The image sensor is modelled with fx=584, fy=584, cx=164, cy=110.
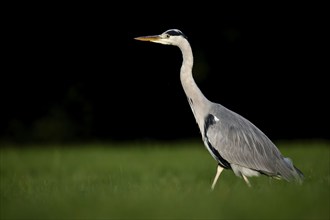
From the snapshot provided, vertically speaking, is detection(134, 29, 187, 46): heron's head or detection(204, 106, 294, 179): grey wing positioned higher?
detection(134, 29, 187, 46): heron's head

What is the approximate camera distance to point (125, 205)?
15.5 feet

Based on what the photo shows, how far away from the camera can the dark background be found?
20.5 metres

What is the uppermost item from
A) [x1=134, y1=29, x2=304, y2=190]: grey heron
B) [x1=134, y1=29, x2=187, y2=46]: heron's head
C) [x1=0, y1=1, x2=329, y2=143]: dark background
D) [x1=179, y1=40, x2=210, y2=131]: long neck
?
[x1=134, y1=29, x2=187, y2=46]: heron's head

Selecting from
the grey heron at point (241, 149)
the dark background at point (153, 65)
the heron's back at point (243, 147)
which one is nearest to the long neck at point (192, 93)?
the grey heron at point (241, 149)

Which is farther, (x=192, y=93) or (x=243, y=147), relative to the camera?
(x=192, y=93)

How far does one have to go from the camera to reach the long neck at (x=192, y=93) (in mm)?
7566

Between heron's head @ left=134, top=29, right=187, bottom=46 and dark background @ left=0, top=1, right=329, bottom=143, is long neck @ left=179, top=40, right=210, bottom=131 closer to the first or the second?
heron's head @ left=134, top=29, right=187, bottom=46

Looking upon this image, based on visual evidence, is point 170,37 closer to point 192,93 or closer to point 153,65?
point 192,93

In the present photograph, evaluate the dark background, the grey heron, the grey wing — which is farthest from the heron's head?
the dark background

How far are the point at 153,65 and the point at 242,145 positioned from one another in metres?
14.0

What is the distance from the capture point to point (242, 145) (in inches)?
285

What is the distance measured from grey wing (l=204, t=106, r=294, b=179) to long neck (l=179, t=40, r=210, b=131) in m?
0.24

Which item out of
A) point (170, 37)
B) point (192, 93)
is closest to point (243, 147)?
point (192, 93)

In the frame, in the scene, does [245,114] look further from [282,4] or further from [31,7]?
[31,7]
